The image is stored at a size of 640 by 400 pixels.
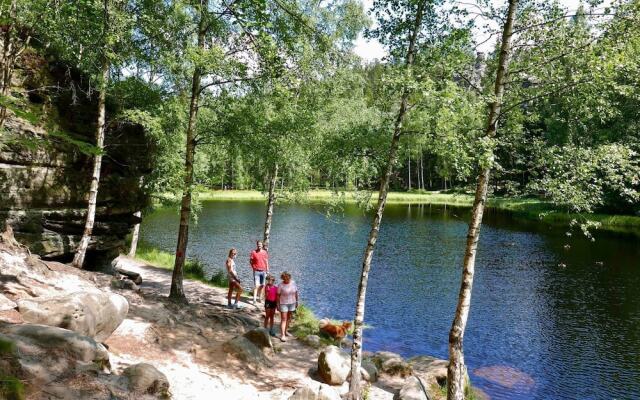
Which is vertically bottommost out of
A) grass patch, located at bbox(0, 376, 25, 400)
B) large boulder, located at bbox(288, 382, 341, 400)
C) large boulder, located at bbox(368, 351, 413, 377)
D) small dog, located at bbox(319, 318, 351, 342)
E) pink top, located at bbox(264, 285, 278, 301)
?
large boulder, located at bbox(368, 351, 413, 377)

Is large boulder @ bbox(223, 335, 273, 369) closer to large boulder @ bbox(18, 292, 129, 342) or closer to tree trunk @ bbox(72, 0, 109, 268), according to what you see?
large boulder @ bbox(18, 292, 129, 342)

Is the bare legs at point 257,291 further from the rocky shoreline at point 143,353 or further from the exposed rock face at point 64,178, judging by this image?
the exposed rock face at point 64,178

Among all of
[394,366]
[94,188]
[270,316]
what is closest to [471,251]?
[394,366]

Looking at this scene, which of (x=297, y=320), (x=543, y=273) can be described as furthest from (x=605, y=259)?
(x=297, y=320)

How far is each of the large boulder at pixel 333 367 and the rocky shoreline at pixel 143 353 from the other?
0.03 meters

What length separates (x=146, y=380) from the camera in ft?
30.5

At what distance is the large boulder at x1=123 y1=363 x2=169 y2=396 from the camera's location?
9.05 meters

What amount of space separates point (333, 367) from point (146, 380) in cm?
592

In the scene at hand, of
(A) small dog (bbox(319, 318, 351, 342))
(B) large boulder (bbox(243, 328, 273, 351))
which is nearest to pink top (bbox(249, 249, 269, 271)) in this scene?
(A) small dog (bbox(319, 318, 351, 342))

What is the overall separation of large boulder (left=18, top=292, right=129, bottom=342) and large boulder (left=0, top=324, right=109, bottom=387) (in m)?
1.56

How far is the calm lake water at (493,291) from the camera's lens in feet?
61.7

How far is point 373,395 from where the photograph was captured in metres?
13.5

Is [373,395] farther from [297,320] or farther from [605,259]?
[605,259]

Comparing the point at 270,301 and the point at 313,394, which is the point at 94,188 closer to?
the point at 270,301
